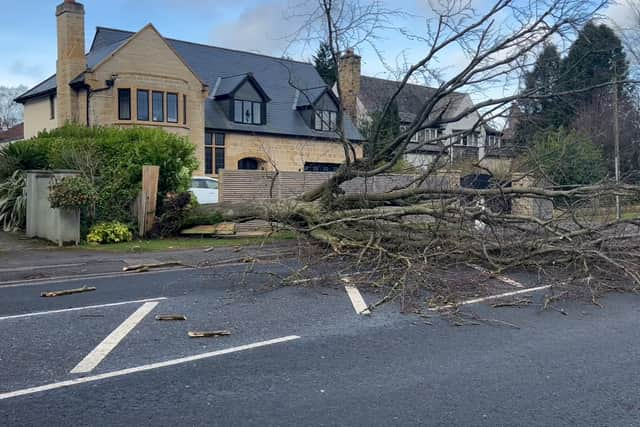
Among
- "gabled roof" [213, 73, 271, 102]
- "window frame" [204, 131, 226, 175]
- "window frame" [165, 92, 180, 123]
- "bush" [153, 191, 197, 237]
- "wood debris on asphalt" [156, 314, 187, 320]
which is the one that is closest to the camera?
"wood debris on asphalt" [156, 314, 187, 320]

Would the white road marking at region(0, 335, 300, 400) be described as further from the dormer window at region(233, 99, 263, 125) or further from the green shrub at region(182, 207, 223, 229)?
the dormer window at region(233, 99, 263, 125)

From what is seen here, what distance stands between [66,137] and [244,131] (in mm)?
16188

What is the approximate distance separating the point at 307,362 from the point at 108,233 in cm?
1077

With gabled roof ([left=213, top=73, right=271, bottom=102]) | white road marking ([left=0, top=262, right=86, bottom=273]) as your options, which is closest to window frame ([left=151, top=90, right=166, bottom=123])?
gabled roof ([left=213, top=73, right=271, bottom=102])

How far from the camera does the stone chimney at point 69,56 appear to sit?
29641mm

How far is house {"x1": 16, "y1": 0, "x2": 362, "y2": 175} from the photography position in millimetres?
29625

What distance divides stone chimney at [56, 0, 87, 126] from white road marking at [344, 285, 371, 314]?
24283mm

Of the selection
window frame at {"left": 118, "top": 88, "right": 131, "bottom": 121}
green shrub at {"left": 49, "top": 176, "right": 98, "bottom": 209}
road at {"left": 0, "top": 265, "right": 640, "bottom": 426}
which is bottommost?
road at {"left": 0, "top": 265, "right": 640, "bottom": 426}

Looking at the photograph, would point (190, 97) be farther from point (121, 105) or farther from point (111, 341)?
point (111, 341)

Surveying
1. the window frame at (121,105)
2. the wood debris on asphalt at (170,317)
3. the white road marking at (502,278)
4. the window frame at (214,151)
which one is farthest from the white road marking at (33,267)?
the window frame at (214,151)

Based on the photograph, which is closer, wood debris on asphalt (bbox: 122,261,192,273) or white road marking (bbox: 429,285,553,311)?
white road marking (bbox: 429,285,553,311)

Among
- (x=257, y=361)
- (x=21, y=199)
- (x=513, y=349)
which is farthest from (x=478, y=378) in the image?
(x=21, y=199)

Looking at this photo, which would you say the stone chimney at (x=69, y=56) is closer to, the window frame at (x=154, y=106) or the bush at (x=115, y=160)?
the window frame at (x=154, y=106)

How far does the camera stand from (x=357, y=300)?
28.0 ft
